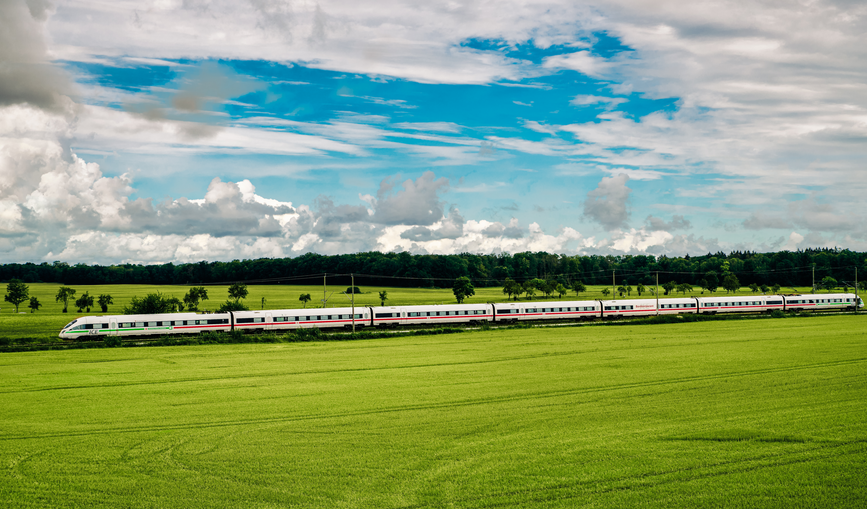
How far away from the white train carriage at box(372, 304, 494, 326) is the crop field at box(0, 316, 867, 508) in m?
29.1

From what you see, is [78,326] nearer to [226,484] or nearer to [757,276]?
[226,484]

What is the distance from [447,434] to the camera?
53.1ft

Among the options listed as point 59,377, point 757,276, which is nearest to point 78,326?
point 59,377

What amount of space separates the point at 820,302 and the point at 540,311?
45.5 m

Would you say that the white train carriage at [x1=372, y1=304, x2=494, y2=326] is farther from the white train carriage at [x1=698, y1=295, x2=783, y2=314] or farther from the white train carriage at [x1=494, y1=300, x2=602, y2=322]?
the white train carriage at [x1=698, y1=295, x2=783, y2=314]

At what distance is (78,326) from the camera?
52.8 meters

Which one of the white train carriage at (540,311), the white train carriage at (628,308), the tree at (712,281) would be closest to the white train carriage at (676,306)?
the white train carriage at (628,308)

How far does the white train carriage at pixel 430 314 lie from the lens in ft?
204

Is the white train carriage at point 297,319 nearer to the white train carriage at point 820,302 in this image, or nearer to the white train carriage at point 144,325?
the white train carriage at point 144,325

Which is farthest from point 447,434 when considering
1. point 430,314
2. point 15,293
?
point 15,293

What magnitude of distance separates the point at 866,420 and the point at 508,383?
12.9 metres

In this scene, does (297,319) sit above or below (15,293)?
below

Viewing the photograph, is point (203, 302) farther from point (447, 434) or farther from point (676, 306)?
point (447, 434)

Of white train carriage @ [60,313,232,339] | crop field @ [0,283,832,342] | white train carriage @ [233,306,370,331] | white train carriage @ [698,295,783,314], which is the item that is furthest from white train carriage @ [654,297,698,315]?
white train carriage @ [60,313,232,339]
